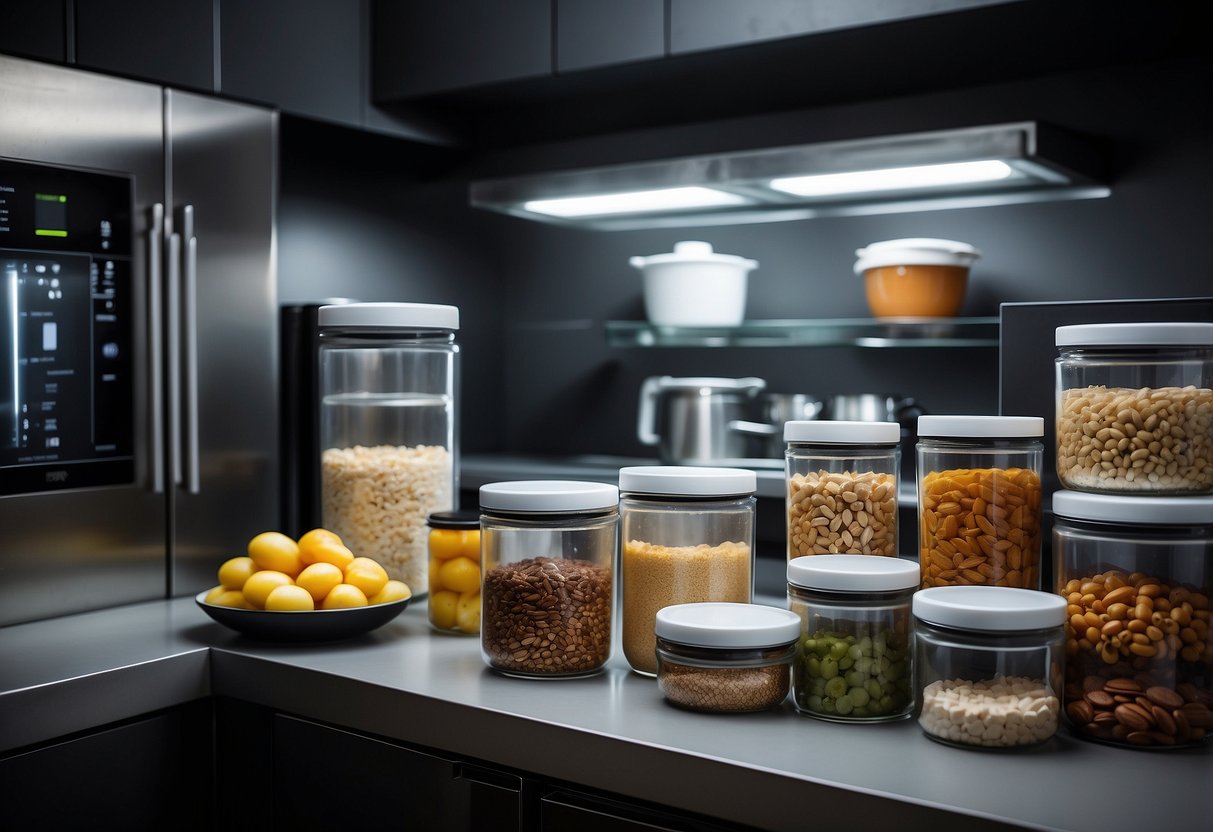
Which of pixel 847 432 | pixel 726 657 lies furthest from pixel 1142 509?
pixel 726 657

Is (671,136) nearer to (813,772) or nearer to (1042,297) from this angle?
(1042,297)

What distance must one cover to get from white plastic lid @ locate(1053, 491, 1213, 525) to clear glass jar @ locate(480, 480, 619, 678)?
1.62 ft

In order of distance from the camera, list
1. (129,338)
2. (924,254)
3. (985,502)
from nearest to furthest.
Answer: (985,502), (129,338), (924,254)

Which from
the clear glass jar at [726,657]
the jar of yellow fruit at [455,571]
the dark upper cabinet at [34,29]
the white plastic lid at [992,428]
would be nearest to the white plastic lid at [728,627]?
the clear glass jar at [726,657]

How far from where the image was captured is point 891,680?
1.08m

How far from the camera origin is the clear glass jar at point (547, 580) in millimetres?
1207

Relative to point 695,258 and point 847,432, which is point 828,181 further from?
point 847,432

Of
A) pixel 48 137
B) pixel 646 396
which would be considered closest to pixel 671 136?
pixel 646 396

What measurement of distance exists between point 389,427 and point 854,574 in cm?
83

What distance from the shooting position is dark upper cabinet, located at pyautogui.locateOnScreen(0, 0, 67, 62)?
155 cm

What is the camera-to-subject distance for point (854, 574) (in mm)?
1062

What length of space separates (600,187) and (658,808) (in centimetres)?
129

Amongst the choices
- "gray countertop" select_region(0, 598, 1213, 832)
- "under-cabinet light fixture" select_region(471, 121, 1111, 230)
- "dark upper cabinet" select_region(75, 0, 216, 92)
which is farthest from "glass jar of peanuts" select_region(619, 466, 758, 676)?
"dark upper cabinet" select_region(75, 0, 216, 92)

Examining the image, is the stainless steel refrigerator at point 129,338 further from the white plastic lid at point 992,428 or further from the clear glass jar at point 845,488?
the white plastic lid at point 992,428
